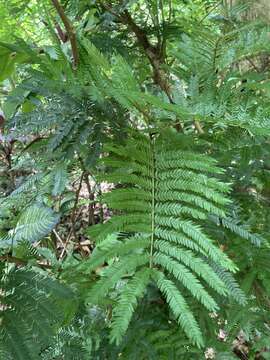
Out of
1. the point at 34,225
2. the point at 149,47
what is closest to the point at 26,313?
the point at 34,225

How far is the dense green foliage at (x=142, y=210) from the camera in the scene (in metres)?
0.78

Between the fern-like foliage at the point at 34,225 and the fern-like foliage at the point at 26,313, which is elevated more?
the fern-like foliage at the point at 34,225

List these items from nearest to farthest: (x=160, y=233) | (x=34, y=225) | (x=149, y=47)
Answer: (x=160, y=233) → (x=34, y=225) → (x=149, y=47)

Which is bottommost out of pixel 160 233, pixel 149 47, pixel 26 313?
pixel 26 313

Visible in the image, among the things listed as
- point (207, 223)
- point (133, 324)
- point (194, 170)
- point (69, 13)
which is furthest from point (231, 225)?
point (69, 13)

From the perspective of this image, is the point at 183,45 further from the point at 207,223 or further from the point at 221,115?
the point at 207,223

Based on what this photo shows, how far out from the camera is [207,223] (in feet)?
3.31

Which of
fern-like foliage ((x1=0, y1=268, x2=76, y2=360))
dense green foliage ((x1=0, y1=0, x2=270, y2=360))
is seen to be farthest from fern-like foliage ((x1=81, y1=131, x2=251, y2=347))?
fern-like foliage ((x1=0, y1=268, x2=76, y2=360))

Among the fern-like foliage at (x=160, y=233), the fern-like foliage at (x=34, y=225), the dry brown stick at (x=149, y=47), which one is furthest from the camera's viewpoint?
the dry brown stick at (x=149, y=47)

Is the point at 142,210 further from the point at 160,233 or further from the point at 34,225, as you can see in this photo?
the point at 34,225

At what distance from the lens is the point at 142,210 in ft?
2.74

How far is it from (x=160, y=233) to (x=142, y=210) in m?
0.07

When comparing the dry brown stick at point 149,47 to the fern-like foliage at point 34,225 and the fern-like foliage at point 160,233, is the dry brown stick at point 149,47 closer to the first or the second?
the fern-like foliage at point 160,233

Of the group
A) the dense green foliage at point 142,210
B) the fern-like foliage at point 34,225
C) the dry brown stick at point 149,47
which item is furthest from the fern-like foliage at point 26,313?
the dry brown stick at point 149,47
